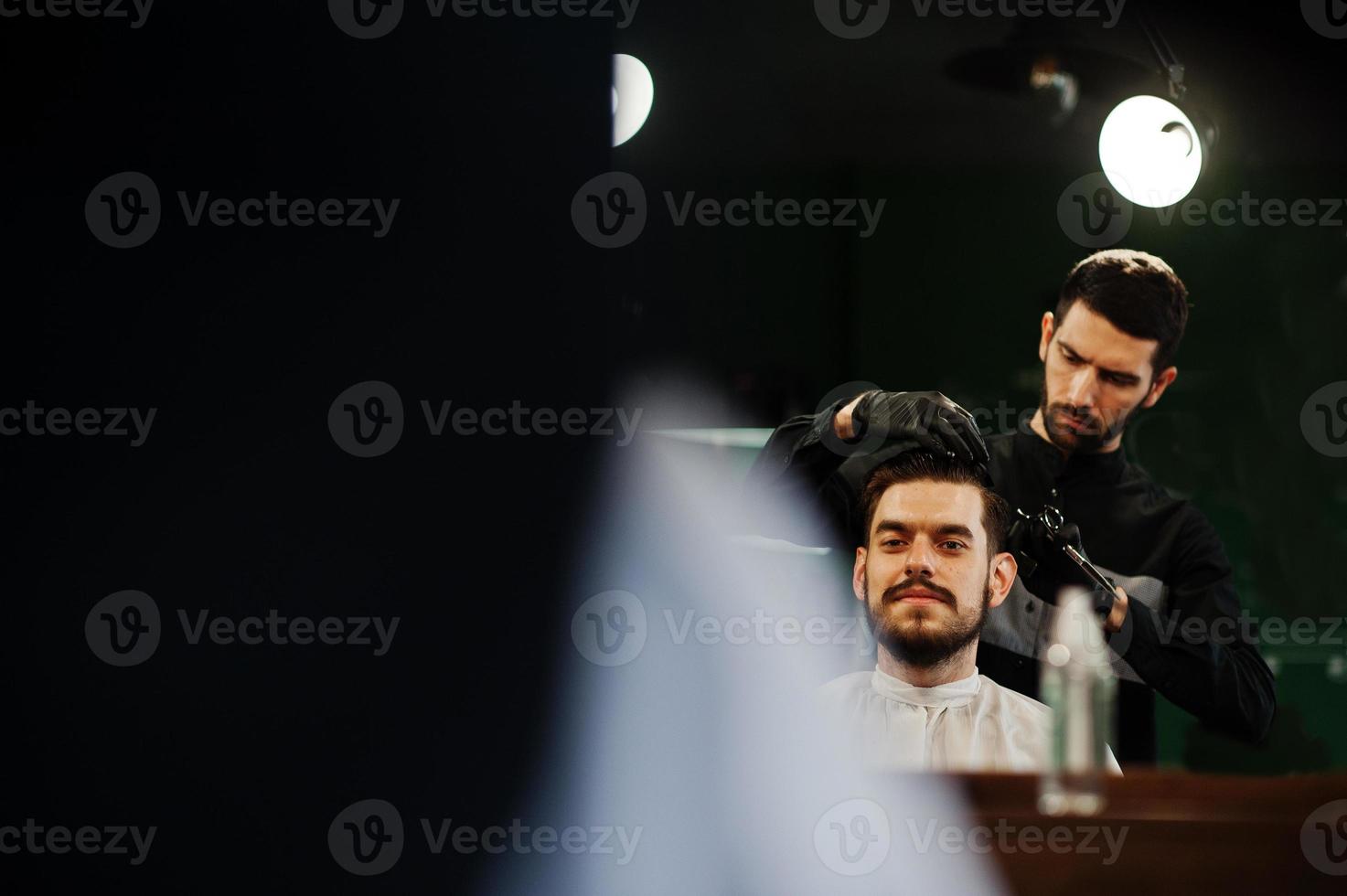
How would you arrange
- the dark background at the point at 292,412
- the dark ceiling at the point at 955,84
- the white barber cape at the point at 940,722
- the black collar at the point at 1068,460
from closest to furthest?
the dark background at the point at 292,412 < the white barber cape at the point at 940,722 < the black collar at the point at 1068,460 < the dark ceiling at the point at 955,84

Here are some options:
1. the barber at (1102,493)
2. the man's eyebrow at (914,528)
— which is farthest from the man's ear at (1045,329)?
the man's eyebrow at (914,528)

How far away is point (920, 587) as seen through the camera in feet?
5.69

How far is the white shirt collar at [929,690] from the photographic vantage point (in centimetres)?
173

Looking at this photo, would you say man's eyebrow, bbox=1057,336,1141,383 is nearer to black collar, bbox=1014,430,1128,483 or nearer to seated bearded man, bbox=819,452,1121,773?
black collar, bbox=1014,430,1128,483

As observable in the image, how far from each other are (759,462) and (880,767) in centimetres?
55

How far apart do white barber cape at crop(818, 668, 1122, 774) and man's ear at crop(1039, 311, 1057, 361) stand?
59cm

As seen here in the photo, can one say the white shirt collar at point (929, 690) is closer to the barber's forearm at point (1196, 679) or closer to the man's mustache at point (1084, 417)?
the barber's forearm at point (1196, 679)

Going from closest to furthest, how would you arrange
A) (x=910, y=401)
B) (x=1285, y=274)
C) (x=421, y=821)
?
(x=421, y=821)
(x=910, y=401)
(x=1285, y=274)

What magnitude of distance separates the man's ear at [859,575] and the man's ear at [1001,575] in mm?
212

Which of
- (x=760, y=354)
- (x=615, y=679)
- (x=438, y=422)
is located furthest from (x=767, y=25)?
(x=615, y=679)

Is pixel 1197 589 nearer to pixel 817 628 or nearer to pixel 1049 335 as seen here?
pixel 1049 335

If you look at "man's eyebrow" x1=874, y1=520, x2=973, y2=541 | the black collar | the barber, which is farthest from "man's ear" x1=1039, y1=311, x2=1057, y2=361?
"man's eyebrow" x1=874, y1=520, x2=973, y2=541

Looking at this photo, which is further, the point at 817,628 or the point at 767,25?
the point at 767,25

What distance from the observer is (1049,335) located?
1854mm
